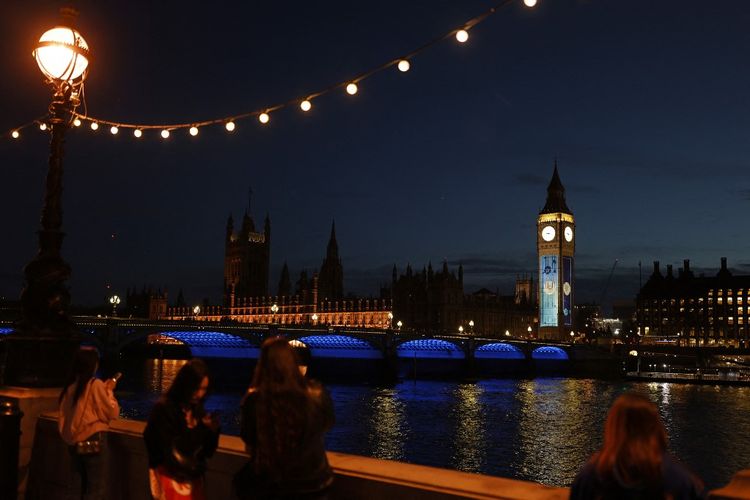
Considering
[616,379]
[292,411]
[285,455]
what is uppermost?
[292,411]

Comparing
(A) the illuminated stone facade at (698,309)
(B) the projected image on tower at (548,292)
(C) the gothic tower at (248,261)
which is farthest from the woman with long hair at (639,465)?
(C) the gothic tower at (248,261)

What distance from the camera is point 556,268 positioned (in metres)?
126

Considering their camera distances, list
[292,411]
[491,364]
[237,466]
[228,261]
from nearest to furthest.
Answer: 1. [292,411]
2. [237,466]
3. [491,364]
4. [228,261]

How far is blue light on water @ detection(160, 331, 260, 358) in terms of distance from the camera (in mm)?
66062

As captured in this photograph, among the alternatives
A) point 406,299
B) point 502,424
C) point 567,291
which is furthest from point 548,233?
point 502,424

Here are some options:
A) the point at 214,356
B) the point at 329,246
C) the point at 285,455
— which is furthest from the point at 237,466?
the point at 329,246

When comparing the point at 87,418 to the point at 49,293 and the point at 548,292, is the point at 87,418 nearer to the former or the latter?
the point at 49,293

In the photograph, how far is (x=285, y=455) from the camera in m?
3.75

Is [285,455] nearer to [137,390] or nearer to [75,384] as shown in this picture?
[75,384]

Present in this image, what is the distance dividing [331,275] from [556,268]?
3977cm

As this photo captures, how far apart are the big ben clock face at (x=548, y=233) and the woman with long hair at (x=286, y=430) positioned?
12803cm

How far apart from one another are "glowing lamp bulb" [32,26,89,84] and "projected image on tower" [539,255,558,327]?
398 ft

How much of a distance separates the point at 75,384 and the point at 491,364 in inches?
3323

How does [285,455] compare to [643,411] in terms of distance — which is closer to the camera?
[643,411]
